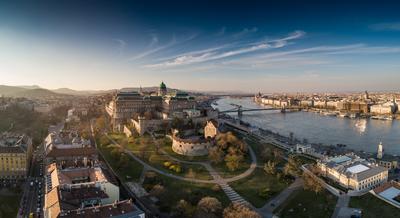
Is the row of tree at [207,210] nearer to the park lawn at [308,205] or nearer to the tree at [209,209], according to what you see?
the tree at [209,209]

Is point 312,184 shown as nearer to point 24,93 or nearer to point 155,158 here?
point 155,158

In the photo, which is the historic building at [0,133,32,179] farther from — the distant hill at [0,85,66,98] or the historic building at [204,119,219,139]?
the distant hill at [0,85,66,98]

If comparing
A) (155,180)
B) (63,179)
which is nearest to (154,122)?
(155,180)

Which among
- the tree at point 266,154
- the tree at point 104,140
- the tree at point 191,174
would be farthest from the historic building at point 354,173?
the tree at point 104,140

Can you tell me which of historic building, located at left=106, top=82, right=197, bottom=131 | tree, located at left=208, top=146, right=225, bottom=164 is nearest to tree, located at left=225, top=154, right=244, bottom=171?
tree, located at left=208, top=146, right=225, bottom=164

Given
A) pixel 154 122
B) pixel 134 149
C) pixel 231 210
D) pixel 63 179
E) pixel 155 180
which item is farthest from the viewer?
pixel 154 122

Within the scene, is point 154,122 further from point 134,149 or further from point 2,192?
point 2,192

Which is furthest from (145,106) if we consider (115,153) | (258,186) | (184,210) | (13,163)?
(184,210)
